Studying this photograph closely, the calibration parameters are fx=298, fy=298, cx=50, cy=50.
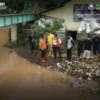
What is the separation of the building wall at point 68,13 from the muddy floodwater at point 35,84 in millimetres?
9015

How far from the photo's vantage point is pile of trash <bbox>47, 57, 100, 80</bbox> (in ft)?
50.1

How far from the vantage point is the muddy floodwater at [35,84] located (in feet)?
41.6

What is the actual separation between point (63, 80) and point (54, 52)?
346 cm

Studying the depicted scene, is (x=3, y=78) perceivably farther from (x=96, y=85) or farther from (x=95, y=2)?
(x=95, y=2)

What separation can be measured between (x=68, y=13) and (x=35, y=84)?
43.5 feet

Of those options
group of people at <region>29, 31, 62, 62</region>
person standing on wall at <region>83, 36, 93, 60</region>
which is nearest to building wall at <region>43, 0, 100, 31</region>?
group of people at <region>29, 31, 62, 62</region>

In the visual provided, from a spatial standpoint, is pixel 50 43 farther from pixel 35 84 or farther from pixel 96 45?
pixel 35 84

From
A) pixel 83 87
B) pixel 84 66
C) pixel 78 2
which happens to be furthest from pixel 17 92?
pixel 78 2

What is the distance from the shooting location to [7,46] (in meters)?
23.6

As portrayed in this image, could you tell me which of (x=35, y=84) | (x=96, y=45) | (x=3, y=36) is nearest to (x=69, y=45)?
(x=96, y=45)

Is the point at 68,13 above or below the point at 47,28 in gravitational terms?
above

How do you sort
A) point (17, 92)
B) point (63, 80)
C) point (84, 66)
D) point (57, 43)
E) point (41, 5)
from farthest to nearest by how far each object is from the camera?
point (41, 5) < point (57, 43) < point (84, 66) < point (63, 80) < point (17, 92)

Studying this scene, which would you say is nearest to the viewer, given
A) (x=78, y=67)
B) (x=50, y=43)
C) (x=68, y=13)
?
(x=78, y=67)

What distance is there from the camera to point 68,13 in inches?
1042
